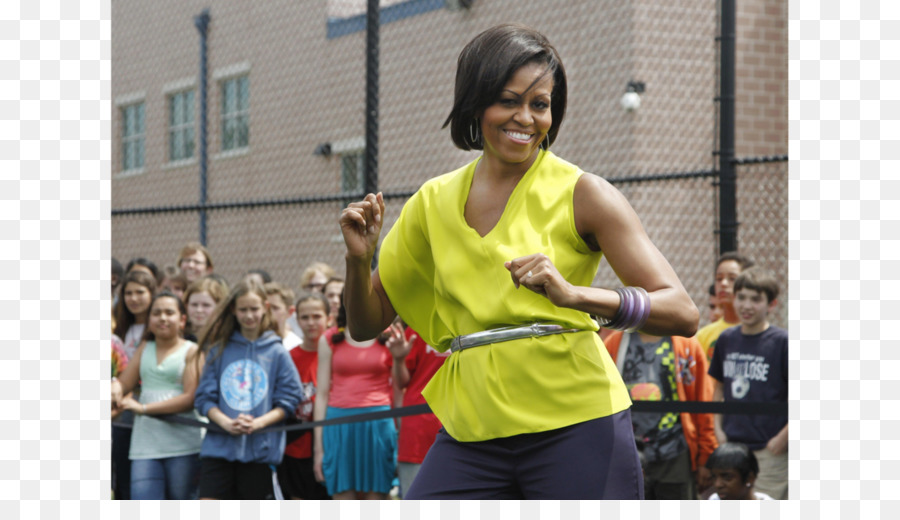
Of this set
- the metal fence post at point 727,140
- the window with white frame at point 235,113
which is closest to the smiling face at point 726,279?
the metal fence post at point 727,140

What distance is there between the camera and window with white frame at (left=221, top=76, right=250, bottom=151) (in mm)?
14758

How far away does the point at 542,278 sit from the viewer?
223 centimetres

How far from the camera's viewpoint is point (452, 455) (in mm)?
2525

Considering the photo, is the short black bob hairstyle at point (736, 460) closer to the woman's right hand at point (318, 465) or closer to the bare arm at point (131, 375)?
the woman's right hand at point (318, 465)

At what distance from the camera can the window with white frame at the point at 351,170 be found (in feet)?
44.6

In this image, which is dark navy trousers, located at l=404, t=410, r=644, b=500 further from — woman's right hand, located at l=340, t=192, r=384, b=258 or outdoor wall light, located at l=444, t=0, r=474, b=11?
outdoor wall light, located at l=444, t=0, r=474, b=11

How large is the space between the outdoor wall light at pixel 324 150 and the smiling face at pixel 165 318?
7955mm

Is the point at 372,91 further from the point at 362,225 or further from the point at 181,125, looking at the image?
the point at 181,125

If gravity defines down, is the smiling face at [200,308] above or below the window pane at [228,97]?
below

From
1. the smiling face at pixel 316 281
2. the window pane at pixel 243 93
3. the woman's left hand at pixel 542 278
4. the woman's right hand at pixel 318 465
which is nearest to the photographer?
the woman's left hand at pixel 542 278

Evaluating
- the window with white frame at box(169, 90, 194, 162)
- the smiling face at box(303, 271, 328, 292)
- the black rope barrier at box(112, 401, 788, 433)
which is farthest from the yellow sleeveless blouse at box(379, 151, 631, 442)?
the window with white frame at box(169, 90, 194, 162)

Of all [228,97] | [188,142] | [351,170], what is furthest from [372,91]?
[188,142]

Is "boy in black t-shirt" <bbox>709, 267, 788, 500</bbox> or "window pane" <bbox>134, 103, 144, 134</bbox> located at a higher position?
"window pane" <bbox>134, 103, 144, 134</bbox>

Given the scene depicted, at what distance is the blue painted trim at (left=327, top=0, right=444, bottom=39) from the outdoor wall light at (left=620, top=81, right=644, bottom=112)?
302cm
